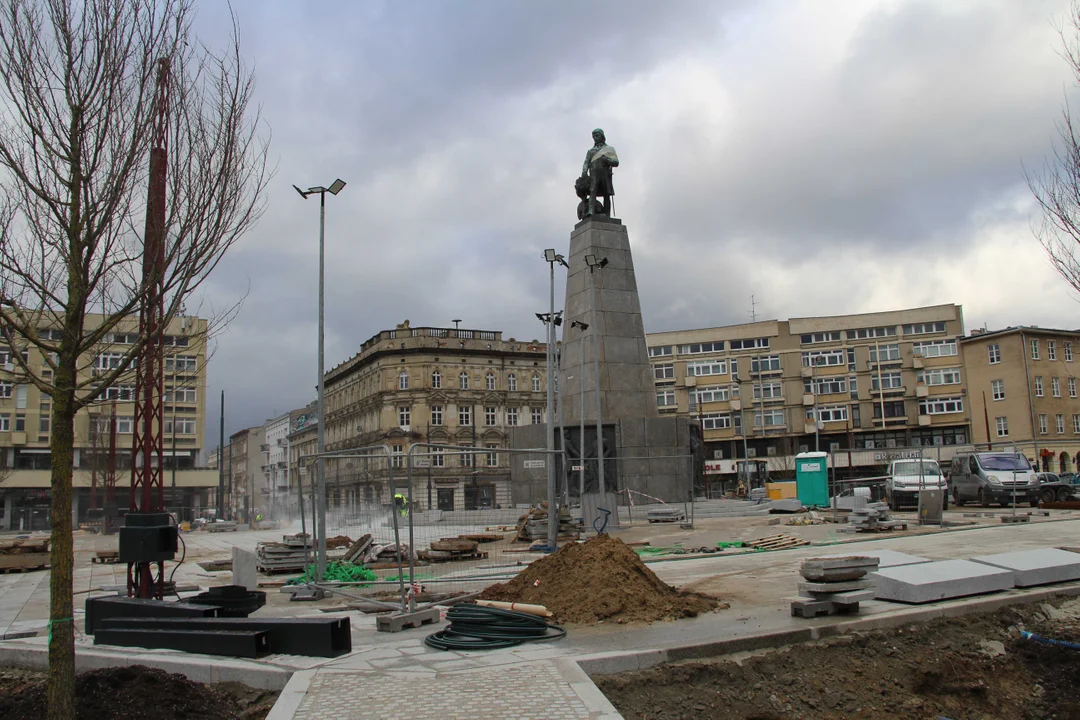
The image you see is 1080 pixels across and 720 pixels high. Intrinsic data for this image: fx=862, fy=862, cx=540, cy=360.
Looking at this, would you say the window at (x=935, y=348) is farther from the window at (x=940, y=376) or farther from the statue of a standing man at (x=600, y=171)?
the statue of a standing man at (x=600, y=171)

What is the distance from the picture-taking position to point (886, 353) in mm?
73625

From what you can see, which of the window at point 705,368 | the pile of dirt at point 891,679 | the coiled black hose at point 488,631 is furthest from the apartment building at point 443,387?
the pile of dirt at point 891,679

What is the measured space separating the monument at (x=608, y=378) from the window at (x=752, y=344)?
48.3m

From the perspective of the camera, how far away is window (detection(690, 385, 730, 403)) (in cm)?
7738

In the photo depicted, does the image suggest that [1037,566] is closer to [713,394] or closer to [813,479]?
[813,479]

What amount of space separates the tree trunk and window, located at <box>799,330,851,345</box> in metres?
75.5

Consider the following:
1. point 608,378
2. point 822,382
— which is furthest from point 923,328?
point 608,378

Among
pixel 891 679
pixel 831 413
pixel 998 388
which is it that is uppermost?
pixel 998 388

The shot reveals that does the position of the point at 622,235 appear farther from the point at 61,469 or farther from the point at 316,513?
the point at 61,469

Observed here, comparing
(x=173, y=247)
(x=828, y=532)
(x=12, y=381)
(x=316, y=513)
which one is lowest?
(x=828, y=532)

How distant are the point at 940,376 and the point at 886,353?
470 cm

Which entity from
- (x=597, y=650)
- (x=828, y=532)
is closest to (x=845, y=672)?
(x=597, y=650)

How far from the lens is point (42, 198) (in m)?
5.55

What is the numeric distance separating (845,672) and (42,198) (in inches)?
282
